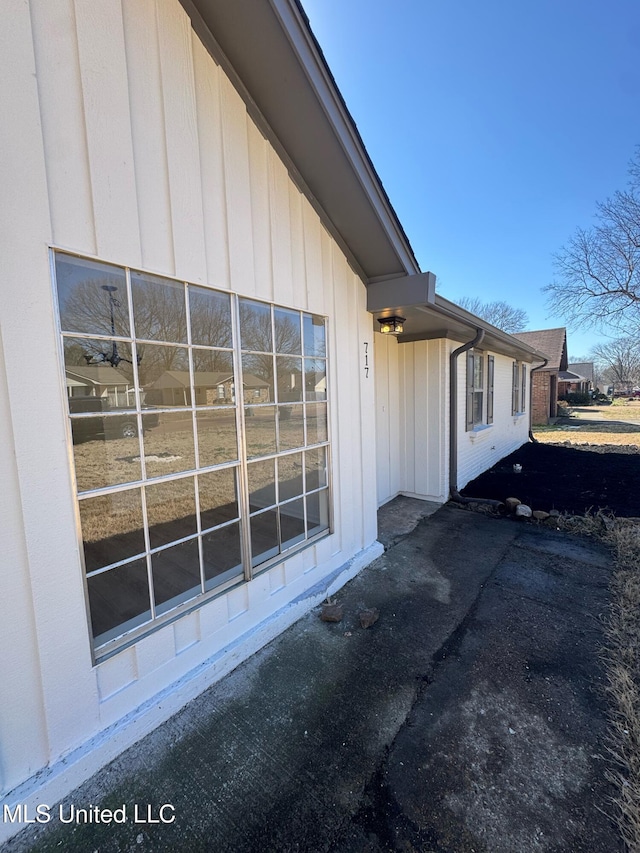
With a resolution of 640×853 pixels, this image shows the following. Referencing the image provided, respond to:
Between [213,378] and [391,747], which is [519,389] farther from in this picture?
[391,747]

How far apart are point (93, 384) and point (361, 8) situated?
4988mm

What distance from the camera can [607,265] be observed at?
575 inches

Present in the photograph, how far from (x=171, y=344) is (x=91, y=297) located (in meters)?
0.46

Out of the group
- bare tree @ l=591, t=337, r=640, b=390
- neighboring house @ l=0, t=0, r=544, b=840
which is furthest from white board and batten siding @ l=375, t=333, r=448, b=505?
bare tree @ l=591, t=337, r=640, b=390

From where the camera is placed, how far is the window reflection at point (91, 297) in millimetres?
1734

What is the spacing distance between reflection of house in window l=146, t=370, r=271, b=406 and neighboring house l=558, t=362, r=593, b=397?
77.1 feet

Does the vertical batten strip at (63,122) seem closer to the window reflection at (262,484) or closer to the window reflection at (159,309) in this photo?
the window reflection at (159,309)

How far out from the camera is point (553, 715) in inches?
79.7

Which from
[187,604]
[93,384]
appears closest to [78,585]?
[187,604]

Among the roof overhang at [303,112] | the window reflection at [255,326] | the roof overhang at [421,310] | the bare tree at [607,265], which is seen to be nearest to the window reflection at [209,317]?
the window reflection at [255,326]

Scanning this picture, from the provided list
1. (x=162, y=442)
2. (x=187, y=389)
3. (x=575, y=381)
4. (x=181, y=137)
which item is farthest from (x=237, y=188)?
(x=575, y=381)

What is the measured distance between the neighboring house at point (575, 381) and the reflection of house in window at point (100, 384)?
24.0 metres

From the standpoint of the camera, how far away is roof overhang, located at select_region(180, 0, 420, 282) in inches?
80.3

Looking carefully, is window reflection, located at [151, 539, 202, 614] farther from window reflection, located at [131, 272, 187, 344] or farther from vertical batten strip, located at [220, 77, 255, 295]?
vertical batten strip, located at [220, 77, 255, 295]
